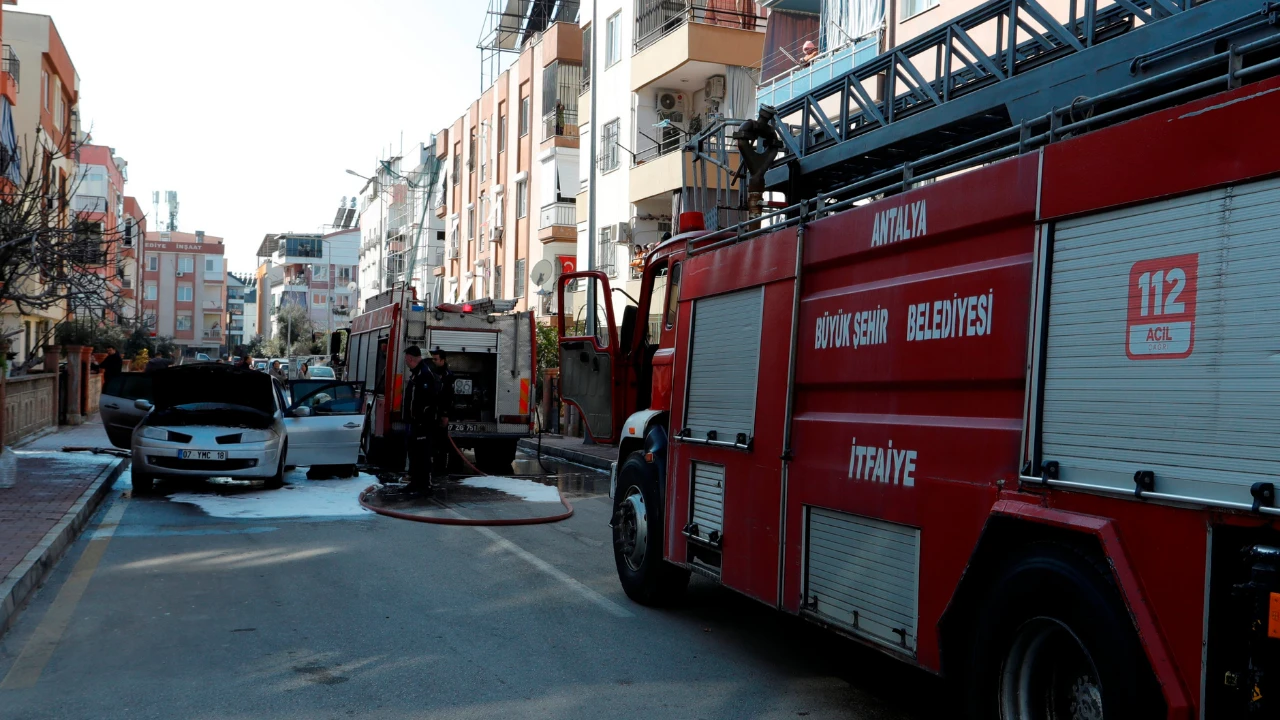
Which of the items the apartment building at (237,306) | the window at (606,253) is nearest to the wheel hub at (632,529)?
the window at (606,253)

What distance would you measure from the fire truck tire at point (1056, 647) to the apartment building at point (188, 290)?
336ft

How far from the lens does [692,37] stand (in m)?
28.0

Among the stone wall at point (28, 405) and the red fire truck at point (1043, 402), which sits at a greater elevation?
the red fire truck at point (1043, 402)

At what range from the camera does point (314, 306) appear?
119 meters

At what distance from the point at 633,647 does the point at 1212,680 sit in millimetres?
3762

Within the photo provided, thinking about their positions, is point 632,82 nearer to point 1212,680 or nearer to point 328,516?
point 328,516

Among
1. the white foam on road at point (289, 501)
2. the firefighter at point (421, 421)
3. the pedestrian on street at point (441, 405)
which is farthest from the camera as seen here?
the pedestrian on street at point (441, 405)

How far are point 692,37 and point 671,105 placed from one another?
135 inches

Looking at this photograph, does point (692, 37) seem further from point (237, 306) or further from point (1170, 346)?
point (237, 306)

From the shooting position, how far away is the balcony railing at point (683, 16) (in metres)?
28.7

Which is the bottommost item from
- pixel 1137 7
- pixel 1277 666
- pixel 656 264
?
pixel 1277 666

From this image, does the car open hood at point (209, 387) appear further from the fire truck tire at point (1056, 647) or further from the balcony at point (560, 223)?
the balcony at point (560, 223)

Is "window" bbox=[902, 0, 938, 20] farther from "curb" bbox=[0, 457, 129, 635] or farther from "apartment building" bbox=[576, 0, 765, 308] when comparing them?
"curb" bbox=[0, 457, 129, 635]

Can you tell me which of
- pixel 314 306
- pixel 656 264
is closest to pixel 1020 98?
pixel 656 264
